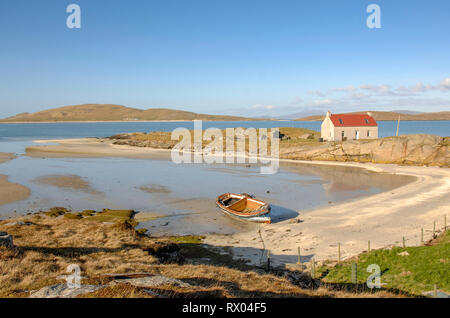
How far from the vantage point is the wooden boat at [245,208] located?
25.5 m

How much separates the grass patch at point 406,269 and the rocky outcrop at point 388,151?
4308cm

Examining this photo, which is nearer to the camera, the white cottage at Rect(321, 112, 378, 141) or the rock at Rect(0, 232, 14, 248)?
the rock at Rect(0, 232, 14, 248)

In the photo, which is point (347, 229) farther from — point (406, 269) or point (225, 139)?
point (225, 139)

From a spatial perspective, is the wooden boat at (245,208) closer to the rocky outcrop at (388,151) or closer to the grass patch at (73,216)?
the grass patch at (73,216)

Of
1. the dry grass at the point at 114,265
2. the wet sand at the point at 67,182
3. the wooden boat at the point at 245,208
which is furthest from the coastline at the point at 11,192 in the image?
the wooden boat at the point at 245,208

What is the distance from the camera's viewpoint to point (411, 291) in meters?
12.5

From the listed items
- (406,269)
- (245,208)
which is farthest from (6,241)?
(406,269)

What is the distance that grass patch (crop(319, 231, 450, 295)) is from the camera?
42.3ft

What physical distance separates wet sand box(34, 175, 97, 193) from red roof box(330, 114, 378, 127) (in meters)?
51.1

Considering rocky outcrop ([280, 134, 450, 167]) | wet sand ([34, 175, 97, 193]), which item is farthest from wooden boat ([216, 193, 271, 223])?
rocky outcrop ([280, 134, 450, 167])

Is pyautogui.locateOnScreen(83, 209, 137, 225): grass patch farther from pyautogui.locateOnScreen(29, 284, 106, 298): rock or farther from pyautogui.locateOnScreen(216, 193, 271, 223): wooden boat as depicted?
pyautogui.locateOnScreen(29, 284, 106, 298): rock

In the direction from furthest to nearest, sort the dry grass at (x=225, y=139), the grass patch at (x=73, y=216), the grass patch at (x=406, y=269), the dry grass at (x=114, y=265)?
the dry grass at (x=225, y=139)
the grass patch at (x=73, y=216)
the grass patch at (x=406, y=269)
the dry grass at (x=114, y=265)
